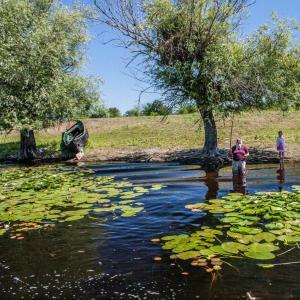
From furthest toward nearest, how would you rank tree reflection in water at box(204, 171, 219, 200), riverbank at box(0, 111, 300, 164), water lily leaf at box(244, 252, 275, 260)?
riverbank at box(0, 111, 300, 164) → tree reflection in water at box(204, 171, 219, 200) → water lily leaf at box(244, 252, 275, 260)

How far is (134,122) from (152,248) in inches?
1403

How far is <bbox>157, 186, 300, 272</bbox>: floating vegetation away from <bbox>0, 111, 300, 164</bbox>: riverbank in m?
13.7

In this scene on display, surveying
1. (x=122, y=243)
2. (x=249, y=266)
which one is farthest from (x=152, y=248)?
(x=249, y=266)

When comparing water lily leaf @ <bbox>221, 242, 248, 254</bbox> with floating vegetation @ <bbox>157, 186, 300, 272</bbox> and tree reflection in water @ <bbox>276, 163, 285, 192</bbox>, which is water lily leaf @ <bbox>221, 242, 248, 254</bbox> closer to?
floating vegetation @ <bbox>157, 186, 300, 272</bbox>

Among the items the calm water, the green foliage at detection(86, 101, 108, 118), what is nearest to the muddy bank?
the green foliage at detection(86, 101, 108, 118)

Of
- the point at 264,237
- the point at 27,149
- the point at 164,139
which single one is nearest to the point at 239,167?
the point at 264,237

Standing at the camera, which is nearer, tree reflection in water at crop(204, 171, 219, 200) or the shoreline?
tree reflection in water at crop(204, 171, 219, 200)

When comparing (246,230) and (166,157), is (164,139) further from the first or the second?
(246,230)

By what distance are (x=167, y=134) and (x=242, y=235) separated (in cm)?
2834

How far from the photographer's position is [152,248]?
27.3 ft

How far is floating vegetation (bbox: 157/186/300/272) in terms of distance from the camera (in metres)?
7.48

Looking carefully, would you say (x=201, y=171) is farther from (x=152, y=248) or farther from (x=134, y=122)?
(x=134, y=122)

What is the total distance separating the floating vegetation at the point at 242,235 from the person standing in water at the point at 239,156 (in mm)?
5290

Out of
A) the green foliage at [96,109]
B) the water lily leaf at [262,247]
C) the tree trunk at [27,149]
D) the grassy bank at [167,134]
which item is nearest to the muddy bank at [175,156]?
the grassy bank at [167,134]
